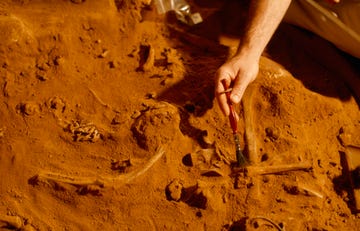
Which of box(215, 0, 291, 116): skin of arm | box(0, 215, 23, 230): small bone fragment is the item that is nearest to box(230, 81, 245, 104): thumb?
box(215, 0, 291, 116): skin of arm

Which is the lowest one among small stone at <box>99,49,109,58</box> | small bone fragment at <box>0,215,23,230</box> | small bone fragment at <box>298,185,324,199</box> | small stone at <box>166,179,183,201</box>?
small bone fragment at <box>0,215,23,230</box>

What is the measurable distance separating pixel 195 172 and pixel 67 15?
1280mm

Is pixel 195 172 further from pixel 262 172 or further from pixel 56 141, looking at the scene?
pixel 56 141

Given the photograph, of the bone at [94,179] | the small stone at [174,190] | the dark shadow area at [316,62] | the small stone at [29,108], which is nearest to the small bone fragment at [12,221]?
the bone at [94,179]

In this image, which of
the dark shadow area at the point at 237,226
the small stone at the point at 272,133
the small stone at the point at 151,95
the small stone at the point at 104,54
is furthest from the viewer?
the small stone at the point at 104,54

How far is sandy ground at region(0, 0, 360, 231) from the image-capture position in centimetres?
187

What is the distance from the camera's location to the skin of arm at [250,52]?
1.93 metres

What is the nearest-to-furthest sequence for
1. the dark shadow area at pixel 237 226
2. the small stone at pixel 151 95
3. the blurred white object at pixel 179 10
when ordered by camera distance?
the dark shadow area at pixel 237 226 < the small stone at pixel 151 95 < the blurred white object at pixel 179 10

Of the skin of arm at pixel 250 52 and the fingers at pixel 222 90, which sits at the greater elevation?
the skin of arm at pixel 250 52

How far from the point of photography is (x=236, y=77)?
6.54 feet

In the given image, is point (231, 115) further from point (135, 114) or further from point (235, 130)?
point (135, 114)

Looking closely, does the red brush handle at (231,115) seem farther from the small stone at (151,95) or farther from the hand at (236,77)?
the small stone at (151,95)

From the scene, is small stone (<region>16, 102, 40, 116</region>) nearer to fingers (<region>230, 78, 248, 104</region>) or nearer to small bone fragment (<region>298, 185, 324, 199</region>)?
fingers (<region>230, 78, 248, 104</region>)

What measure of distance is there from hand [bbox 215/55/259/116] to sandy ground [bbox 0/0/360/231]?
17cm
